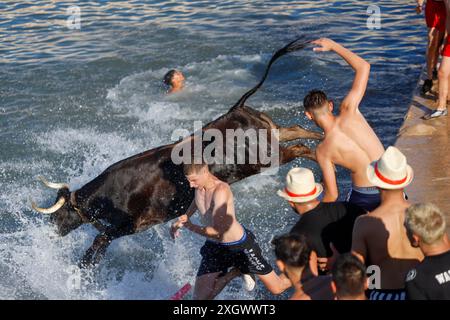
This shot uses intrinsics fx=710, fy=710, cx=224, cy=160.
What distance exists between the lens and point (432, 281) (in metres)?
4.31

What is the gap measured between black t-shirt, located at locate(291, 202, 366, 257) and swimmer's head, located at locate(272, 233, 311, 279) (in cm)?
80

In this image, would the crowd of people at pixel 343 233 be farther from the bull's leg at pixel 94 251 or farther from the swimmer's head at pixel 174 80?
the swimmer's head at pixel 174 80

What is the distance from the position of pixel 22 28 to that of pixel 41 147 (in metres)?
7.03

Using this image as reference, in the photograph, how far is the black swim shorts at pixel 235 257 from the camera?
6.43 metres

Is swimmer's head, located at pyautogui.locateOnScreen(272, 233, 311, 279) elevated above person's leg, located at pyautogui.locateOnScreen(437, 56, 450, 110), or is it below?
above

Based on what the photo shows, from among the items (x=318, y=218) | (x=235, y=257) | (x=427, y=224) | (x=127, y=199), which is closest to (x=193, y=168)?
(x=235, y=257)

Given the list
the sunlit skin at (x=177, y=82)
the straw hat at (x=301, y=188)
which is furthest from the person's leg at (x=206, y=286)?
the sunlit skin at (x=177, y=82)

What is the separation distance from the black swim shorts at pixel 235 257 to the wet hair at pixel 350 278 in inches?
90.8

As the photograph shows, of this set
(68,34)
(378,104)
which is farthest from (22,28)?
(378,104)

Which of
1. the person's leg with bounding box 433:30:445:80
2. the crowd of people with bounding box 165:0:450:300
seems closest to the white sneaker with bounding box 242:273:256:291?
the crowd of people with bounding box 165:0:450:300

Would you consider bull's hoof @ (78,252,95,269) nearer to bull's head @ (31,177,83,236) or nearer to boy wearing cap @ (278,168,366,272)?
bull's head @ (31,177,83,236)

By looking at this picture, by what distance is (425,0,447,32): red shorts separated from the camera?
10.1 metres

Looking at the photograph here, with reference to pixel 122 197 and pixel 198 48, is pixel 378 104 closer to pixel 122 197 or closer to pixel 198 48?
pixel 198 48

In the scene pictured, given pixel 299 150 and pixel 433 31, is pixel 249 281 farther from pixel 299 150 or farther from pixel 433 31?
pixel 433 31
